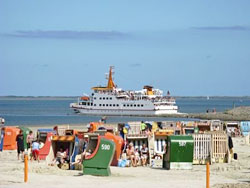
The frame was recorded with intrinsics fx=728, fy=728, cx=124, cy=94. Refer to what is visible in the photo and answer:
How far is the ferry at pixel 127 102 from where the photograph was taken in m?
104

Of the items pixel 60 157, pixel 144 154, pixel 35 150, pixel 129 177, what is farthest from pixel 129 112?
pixel 129 177

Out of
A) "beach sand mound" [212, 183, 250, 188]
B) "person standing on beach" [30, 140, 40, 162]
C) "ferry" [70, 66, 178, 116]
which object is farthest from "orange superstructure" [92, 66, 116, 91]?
"beach sand mound" [212, 183, 250, 188]

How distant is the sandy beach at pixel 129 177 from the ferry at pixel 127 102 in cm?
7784

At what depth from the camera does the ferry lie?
10394cm

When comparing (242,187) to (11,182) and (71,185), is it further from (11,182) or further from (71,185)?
(11,182)

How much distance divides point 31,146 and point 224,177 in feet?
27.3

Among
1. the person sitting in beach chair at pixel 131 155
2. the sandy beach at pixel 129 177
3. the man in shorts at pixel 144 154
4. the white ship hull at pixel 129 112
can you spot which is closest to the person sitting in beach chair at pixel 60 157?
the sandy beach at pixel 129 177

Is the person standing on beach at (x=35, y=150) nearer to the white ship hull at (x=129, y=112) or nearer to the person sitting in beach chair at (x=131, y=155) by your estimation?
the person sitting in beach chair at (x=131, y=155)

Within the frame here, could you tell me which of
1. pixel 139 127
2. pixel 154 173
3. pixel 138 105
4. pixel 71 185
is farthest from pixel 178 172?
pixel 138 105

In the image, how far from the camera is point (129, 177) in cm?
2158

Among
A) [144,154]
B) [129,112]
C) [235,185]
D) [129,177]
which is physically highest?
[129,112]

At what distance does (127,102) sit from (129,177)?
274ft

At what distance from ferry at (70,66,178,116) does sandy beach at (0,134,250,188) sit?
77837 mm

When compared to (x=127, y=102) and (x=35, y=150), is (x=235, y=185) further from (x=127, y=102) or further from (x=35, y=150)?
(x=127, y=102)
